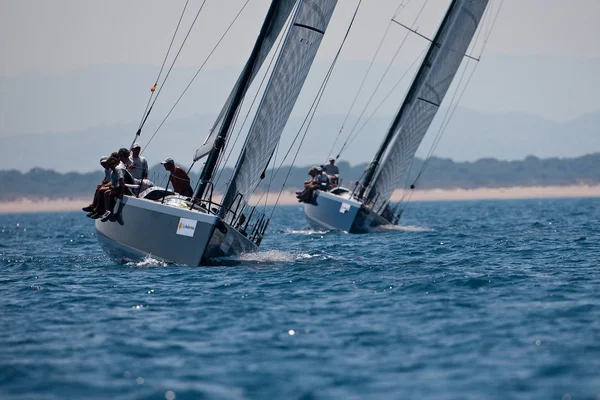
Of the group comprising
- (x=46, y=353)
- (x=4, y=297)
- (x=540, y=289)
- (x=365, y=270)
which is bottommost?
(x=4, y=297)

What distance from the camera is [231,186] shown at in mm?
16000

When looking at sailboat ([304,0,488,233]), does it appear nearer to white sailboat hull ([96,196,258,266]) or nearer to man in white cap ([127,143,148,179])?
man in white cap ([127,143,148,179])

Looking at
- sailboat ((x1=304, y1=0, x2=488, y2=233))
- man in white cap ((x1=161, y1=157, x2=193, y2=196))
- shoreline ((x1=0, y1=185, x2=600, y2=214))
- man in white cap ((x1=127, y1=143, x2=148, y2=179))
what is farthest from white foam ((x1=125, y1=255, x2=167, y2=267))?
shoreline ((x1=0, y1=185, x2=600, y2=214))

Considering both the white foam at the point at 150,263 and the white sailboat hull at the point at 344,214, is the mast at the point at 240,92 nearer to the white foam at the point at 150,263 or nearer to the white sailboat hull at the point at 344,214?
the white foam at the point at 150,263

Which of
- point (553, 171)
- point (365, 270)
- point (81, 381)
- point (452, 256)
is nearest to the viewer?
point (81, 381)

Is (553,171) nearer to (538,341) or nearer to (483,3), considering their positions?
(483,3)

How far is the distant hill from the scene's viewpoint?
181375 mm

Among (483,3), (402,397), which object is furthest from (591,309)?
(483,3)

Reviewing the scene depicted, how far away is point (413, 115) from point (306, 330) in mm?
19887

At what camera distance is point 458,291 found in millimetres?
12297

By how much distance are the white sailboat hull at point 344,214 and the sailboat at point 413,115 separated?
3cm

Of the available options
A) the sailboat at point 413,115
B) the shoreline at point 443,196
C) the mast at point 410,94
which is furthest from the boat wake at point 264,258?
the shoreline at point 443,196

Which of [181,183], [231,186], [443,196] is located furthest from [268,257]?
[443,196]

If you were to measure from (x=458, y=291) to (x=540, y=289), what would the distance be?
107 centimetres
